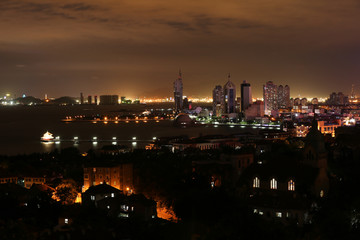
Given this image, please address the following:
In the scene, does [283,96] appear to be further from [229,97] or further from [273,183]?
[273,183]

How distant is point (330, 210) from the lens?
742cm

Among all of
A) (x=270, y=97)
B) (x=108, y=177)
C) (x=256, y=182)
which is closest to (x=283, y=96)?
(x=270, y=97)

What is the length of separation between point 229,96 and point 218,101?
2.69 meters

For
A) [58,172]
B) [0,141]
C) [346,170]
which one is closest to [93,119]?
[0,141]

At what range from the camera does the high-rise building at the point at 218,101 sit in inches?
2339

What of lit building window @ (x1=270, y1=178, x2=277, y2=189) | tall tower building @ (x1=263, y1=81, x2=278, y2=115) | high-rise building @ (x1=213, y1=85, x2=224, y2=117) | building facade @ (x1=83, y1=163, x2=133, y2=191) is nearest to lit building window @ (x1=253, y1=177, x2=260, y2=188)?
lit building window @ (x1=270, y1=178, x2=277, y2=189)

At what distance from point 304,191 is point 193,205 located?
2.14 metres

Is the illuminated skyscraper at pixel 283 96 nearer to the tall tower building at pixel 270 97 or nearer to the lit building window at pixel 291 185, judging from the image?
the tall tower building at pixel 270 97

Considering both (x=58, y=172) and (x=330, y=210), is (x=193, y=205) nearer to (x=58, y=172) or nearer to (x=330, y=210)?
(x=330, y=210)

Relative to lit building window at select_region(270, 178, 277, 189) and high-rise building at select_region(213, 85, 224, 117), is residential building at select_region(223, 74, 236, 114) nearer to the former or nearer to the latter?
high-rise building at select_region(213, 85, 224, 117)

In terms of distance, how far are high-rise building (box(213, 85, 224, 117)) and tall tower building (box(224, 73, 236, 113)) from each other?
0.71 m

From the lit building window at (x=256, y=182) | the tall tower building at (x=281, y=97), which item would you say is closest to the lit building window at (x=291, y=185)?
the lit building window at (x=256, y=182)

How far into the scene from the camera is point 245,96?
2259 inches

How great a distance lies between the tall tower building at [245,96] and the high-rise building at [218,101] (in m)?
2.84
